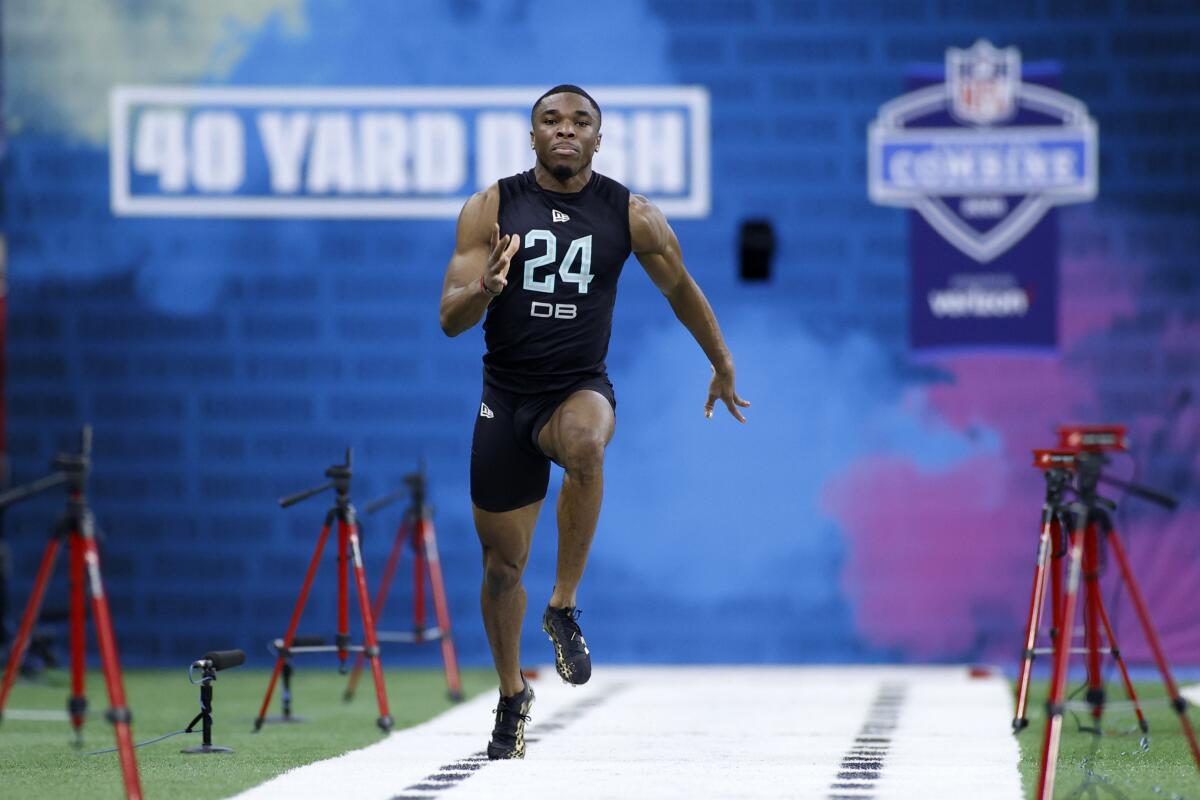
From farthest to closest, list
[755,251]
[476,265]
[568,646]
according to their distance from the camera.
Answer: [755,251] < [476,265] < [568,646]

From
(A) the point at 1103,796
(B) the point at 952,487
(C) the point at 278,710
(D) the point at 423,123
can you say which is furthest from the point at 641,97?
(A) the point at 1103,796

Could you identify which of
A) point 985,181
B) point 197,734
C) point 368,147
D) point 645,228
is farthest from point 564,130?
point 985,181

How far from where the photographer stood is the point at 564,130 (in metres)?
4.39

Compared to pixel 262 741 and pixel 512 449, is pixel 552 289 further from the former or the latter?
pixel 262 741

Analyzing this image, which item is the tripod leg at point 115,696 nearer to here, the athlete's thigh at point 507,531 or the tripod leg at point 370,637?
the athlete's thigh at point 507,531

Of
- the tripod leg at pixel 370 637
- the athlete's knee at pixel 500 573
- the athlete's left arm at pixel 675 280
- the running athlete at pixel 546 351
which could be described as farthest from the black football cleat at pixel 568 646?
the tripod leg at pixel 370 637

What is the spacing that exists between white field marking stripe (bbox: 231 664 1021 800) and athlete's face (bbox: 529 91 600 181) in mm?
1546

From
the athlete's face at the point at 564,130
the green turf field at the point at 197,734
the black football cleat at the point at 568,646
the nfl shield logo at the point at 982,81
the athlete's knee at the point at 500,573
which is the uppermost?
the nfl shield logo at the point at 982,81

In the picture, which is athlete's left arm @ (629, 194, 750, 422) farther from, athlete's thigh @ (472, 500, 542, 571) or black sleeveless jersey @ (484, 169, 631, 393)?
athlete's thigh @ (472, 500, 542, 571)

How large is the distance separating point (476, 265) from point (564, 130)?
418mm

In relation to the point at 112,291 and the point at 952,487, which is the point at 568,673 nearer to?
the point at 952,487

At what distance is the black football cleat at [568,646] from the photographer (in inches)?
165

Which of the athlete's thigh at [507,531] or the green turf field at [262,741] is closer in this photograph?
the green turf field at [262,741]

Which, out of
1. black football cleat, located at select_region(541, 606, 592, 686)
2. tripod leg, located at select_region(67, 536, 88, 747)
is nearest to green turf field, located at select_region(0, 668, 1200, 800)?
tripod leg, located at select_region(67, 536, 88, 747)
